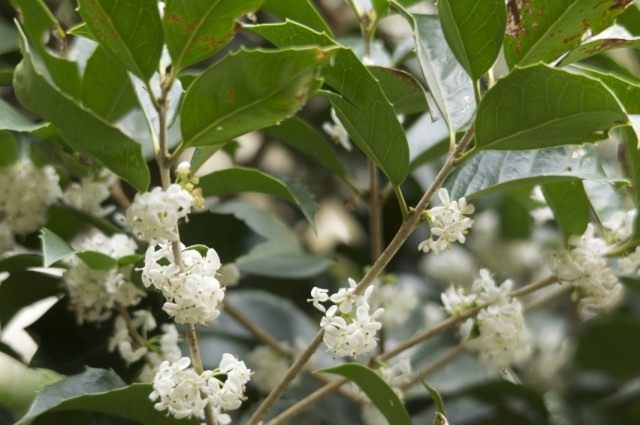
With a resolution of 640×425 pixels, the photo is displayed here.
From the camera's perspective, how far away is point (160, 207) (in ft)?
2.19

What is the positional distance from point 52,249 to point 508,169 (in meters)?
0.37

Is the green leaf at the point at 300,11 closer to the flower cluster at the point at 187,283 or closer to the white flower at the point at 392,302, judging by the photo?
the flower cluster at the point at 187,283

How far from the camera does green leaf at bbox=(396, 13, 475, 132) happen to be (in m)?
0.78

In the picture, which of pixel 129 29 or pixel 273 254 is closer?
pixel 129 29

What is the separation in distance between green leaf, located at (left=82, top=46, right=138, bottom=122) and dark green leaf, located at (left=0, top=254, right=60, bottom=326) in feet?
0.54

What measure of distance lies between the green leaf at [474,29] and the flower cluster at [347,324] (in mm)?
189

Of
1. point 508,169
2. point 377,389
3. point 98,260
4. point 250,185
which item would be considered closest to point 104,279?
point 98,260

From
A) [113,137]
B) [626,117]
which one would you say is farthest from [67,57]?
[626,117]

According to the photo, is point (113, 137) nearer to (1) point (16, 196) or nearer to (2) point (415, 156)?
(1) point (16, 196)

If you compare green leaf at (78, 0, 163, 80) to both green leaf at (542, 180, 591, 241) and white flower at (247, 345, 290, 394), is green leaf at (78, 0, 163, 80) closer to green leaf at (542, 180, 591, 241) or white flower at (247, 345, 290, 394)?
green leaf at (542, 180, 591, 241)

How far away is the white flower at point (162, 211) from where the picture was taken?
0.67 m

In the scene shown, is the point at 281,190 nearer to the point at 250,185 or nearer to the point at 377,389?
the point at 250,185

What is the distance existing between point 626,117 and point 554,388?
910 millimetres

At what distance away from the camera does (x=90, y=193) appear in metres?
0.92
